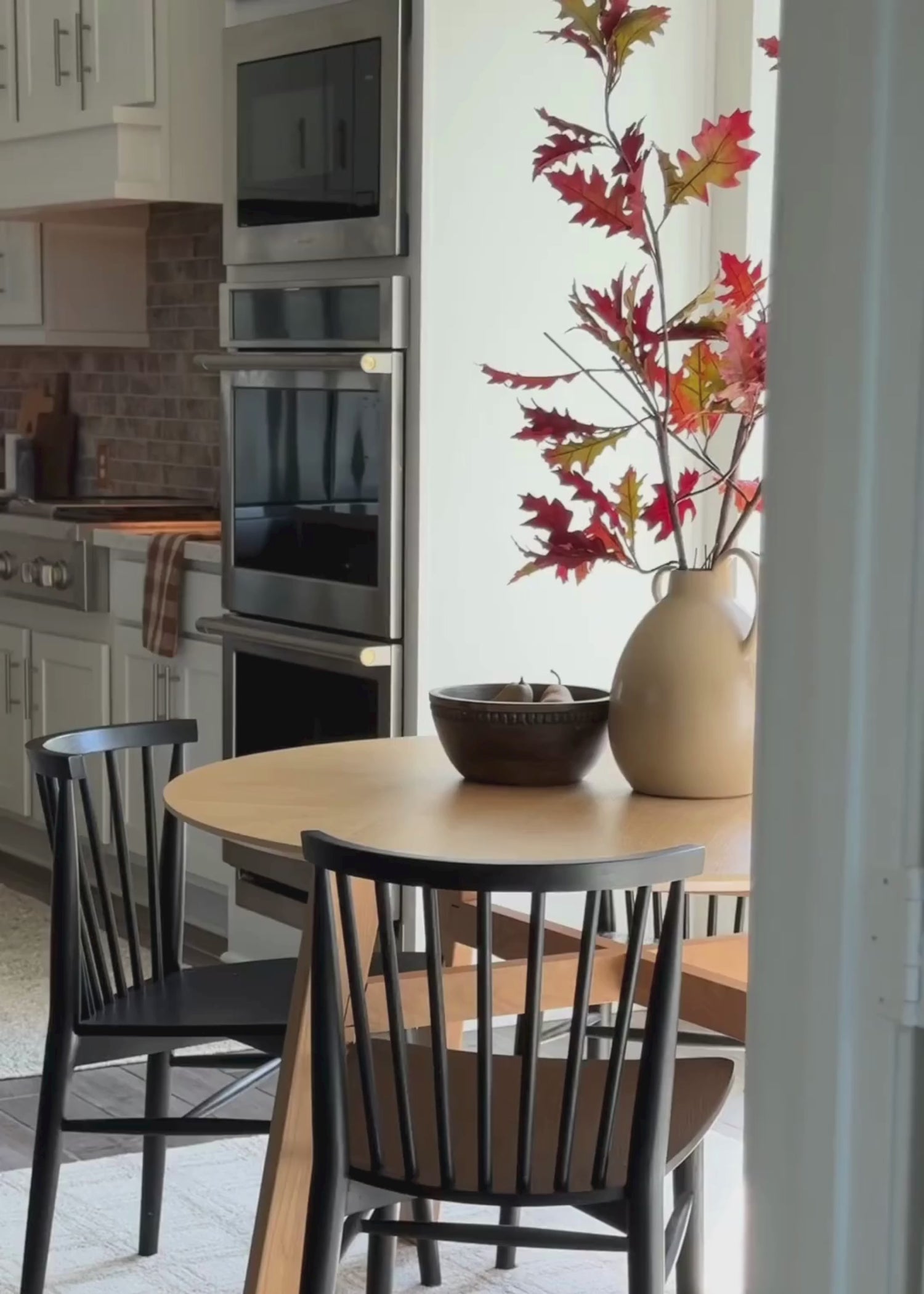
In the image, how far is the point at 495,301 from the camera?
3.78m

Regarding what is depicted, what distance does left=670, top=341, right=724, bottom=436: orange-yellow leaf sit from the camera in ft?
7.23

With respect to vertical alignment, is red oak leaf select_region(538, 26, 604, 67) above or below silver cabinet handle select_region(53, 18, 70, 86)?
below

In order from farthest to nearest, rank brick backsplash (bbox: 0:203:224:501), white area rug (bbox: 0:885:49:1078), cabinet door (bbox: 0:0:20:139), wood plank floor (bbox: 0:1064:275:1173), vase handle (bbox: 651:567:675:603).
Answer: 1. brick backsplash (bbox: 0:203:224:501)
2. cabinet door (bbox: 0:0:20:139)
3. white area rug (bbox: 0:885:49:1078)
4. wood plank floor (bbox: 0:1064:275:1173)
5. vase handle (bbox: 651:567:675:603)

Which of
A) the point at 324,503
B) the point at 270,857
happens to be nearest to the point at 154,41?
the point at 324,503

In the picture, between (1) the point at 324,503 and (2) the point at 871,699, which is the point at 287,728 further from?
(2) the point at 871,699

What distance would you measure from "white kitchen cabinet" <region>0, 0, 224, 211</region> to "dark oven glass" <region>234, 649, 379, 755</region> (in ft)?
4.31

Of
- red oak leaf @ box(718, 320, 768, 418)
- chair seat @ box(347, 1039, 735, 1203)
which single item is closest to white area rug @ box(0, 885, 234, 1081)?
chair seat @ box(347, 1039, 735, 1203)

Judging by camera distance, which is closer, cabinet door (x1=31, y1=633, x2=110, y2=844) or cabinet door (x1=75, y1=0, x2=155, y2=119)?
cabinet door (x1=75, y1=0, x2=155, y2=119)

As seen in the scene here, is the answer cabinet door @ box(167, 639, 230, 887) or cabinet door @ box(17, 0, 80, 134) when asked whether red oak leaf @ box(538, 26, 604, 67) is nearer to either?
cabinet door @ box(167, 639, 230, 887)

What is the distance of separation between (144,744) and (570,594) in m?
1.46

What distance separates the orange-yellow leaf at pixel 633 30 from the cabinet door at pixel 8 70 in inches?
130

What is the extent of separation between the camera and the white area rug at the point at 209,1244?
8.79 feet

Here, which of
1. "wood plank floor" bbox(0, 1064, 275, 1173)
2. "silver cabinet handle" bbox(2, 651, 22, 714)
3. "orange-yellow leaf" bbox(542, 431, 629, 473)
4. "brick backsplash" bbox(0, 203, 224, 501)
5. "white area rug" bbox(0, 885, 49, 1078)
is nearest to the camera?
"orange-yellow leaf" bbox(542, 431, 629, 473)

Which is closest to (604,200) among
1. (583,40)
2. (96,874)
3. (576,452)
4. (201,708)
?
(583,40)
